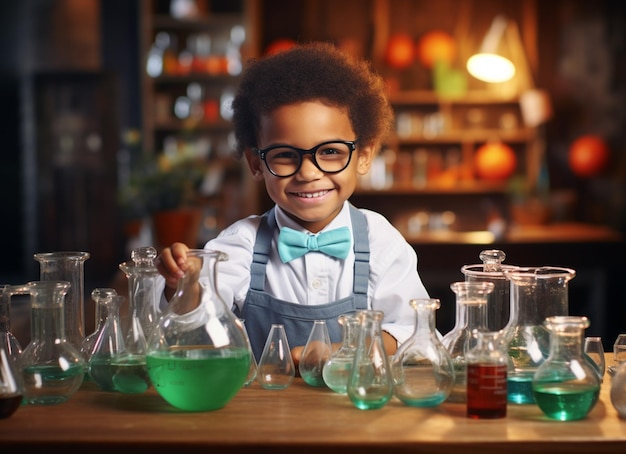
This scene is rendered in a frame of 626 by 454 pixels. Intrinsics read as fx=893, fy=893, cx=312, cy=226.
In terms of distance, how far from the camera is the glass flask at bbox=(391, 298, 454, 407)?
126 centimetres

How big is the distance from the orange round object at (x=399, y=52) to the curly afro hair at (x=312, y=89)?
5.10m

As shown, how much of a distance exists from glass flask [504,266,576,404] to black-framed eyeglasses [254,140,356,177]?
1.59ft

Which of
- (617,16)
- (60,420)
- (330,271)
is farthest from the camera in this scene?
(617,16)

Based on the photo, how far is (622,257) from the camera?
520cm

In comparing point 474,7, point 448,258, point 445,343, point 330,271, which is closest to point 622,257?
point 448,258

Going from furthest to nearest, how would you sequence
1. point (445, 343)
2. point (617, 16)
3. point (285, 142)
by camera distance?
point (617, 16) < point (285, 142) < point (445, 343)

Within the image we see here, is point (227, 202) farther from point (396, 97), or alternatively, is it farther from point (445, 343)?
point (445, 343)

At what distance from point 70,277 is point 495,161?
5605mm

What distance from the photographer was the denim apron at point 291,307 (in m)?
1.74

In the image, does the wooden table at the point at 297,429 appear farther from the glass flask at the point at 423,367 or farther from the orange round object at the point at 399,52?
the orange round object at the point at 399,52

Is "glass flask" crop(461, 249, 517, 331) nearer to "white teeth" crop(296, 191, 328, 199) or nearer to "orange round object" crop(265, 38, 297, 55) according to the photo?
"white teeth" crop(296, 191, 328, 199)

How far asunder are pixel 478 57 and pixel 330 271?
15.2ft

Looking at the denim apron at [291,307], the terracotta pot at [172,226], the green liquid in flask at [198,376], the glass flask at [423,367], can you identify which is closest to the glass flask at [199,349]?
the green liquid in flask at [198,376]

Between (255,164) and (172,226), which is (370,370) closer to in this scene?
(255,164)
